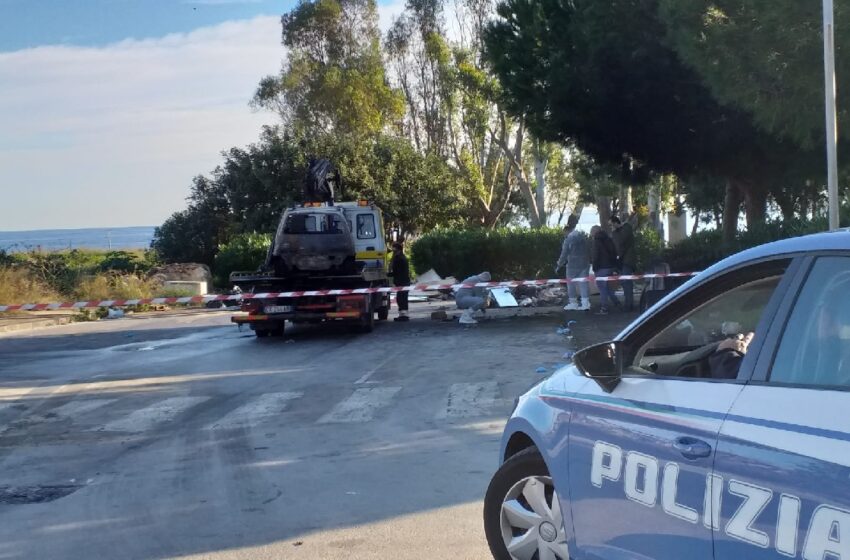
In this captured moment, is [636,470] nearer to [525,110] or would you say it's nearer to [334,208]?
[334,208]

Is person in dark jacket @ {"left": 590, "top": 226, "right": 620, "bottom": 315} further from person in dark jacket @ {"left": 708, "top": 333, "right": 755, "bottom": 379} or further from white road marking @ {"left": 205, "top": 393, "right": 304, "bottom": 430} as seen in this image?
person in dark jacket @ {"left": 708, "top": 333, "right": 755, "bottom": 379}

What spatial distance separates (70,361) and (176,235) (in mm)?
25042

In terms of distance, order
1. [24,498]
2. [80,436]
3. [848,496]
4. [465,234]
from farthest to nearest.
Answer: [465,234], [80,436], [24,498], [848,496]

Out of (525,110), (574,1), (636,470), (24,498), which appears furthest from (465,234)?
(636,470)

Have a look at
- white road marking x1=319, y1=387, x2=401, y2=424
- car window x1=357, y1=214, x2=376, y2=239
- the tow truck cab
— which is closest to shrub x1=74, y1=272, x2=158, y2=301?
car window x1=357, y1=214, x2=376, y2=239

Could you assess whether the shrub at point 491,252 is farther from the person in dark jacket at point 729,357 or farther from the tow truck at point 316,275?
the person in dark jacket at point 729,357

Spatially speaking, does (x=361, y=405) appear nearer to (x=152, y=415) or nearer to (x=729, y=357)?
(x=152, y=415)

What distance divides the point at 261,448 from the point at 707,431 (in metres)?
5.96

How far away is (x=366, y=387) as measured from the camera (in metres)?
12.1

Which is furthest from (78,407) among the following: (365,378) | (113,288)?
(113,288)

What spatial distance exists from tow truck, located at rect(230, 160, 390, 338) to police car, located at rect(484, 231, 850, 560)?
12850 mm

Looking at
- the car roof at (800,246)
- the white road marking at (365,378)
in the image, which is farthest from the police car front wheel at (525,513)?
the white road marking at (365,378)

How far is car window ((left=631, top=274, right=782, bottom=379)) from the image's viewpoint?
3.76 metres

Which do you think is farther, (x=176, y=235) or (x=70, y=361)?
(x=176, y=235)
